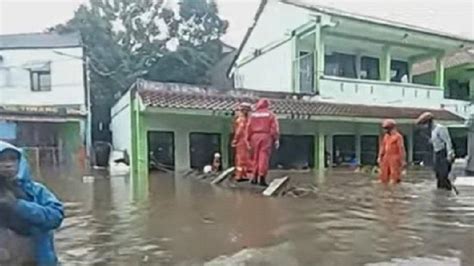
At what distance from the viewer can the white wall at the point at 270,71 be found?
24328mm

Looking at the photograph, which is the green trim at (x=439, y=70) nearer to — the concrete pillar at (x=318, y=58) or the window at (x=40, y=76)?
the concrete pillar at (x=318, y=58)

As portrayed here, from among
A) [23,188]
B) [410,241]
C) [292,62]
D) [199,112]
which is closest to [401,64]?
[292,62]

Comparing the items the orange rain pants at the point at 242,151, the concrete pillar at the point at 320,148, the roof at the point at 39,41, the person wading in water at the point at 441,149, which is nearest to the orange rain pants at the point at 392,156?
the person wading in water at the point at 441,149

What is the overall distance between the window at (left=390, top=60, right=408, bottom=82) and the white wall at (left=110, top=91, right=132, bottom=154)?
455 inches

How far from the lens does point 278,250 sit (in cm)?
519

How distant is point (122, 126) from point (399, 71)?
12.2 metres

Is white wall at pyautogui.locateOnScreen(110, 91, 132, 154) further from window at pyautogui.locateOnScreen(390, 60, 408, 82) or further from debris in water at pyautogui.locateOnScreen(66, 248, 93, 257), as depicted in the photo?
debris in water at pyautogui.locateOnScreen(66, 248, 93, 257)

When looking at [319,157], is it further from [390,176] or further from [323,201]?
[323,201]

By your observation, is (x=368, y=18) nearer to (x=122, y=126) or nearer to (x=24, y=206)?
(x=122, y=126)

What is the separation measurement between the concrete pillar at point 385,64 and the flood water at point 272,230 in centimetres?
1497

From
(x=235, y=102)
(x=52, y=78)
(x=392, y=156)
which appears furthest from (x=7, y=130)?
(x=392, y=156)

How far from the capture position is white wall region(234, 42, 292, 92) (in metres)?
24.3

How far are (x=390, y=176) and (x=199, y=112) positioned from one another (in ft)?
27.4

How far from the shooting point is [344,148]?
2383 centimetres
